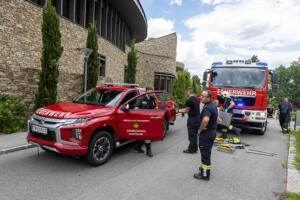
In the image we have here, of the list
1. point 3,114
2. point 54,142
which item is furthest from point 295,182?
point 3,114

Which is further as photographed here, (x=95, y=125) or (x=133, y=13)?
(x=133, y=13)

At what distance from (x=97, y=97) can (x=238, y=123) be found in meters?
6.33

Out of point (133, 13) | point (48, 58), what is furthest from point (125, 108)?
point (133, 13)

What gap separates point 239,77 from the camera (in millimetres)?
8570

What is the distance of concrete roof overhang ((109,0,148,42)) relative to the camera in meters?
16.4

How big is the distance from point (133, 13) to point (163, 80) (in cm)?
977

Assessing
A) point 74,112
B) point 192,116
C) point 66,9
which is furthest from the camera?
point 66,9

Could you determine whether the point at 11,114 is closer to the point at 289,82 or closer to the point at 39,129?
the point at 39,129

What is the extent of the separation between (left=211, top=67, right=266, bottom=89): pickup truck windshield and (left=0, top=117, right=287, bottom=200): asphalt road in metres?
3.52

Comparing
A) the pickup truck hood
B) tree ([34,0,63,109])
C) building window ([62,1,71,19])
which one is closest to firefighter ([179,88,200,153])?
the pickup truck hood

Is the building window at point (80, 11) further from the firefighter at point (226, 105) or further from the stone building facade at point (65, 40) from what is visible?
the firefighter at point (226, 105)

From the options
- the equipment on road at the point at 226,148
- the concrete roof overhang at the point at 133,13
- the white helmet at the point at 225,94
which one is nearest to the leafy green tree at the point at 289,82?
the concrete roof overhang at the point at 133,13

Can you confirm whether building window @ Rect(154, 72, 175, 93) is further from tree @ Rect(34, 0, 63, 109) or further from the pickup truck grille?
the pickup truck grille

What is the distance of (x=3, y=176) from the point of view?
3.82 metres
